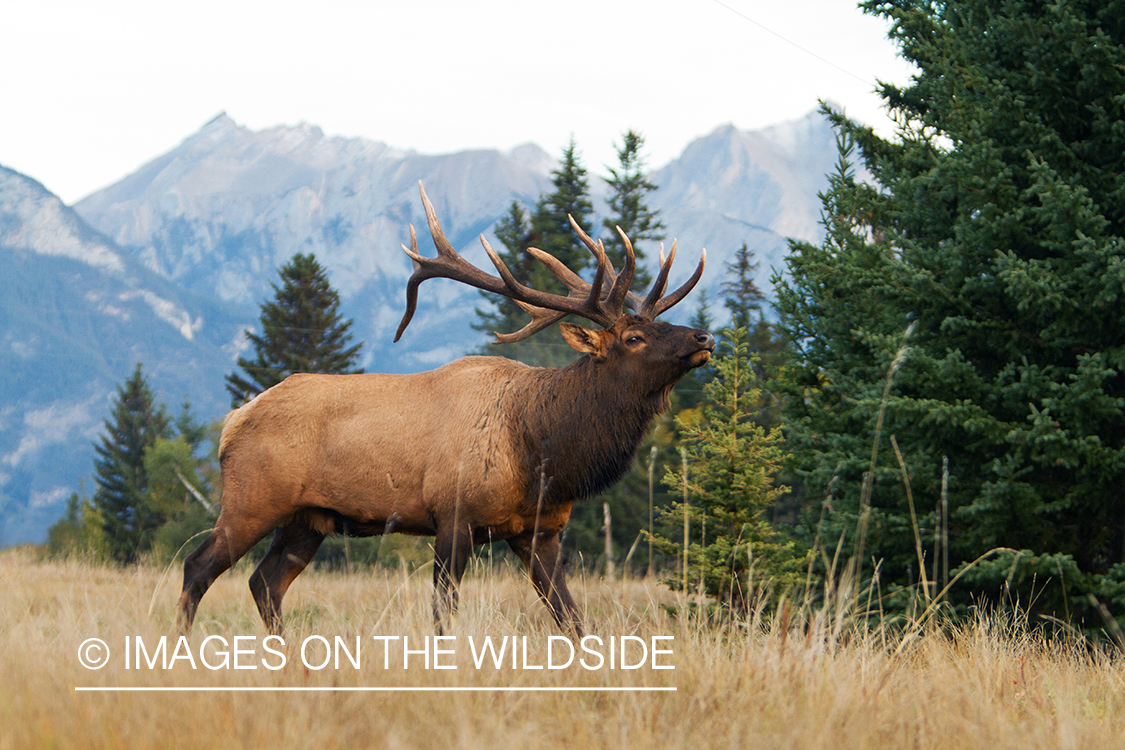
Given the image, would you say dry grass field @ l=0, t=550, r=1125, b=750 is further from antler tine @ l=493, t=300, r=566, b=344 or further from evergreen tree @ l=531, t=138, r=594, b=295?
evergreen tree @ l=531, t=138, r=594, b=295

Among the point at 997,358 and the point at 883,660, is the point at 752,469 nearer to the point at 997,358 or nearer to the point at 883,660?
the point at 997,358

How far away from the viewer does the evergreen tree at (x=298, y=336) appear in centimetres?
2642

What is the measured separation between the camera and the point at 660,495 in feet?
97.2

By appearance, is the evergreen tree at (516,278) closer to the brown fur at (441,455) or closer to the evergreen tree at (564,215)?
the evergreen tree at (564,215)

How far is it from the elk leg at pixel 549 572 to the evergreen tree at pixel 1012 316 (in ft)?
6.70

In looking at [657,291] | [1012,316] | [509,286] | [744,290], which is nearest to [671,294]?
[657,291]

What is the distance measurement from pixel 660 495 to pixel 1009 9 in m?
23.6

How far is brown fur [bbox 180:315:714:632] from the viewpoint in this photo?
5559mm

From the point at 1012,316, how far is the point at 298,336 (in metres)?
24.0

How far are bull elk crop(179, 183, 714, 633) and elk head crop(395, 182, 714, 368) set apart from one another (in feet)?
0.05

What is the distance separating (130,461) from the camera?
4834 centimetres

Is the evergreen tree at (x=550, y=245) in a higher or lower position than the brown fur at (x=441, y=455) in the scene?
higher

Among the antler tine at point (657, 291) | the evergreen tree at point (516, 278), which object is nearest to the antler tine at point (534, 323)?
the antler tine at point (657, 291)

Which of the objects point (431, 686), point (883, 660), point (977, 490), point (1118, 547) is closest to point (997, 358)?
point (977, 490)
